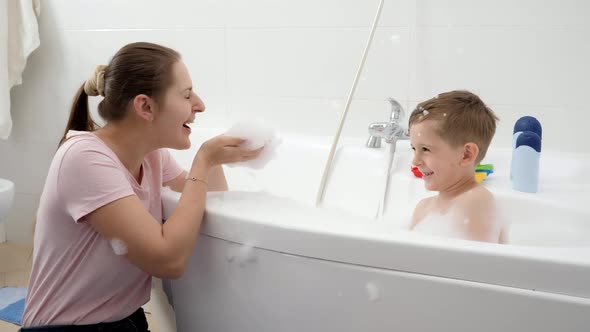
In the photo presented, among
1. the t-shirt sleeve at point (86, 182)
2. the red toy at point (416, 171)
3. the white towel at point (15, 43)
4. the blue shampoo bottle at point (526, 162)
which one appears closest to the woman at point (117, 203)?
the t-shirt sleeve at point (86, 182)

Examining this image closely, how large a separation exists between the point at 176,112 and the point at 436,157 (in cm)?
52

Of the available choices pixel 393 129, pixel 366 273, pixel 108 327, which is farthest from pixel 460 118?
pixel 108 327

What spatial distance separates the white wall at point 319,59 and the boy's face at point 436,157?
0.96 feet

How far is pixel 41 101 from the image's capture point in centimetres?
207

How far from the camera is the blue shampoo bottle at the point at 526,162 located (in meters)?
1.22

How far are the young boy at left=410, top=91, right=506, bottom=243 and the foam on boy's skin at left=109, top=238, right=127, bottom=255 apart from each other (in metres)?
0.58

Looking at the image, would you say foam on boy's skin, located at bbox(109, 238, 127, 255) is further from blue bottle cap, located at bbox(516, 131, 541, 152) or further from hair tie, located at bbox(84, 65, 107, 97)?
blue bottle cap, located at bbox(516, 131, 541, 152)

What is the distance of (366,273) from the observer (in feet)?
2.60

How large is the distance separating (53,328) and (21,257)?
52.5 inches

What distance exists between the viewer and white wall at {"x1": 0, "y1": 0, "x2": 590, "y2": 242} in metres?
1.39

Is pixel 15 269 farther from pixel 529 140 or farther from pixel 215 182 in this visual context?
pixel 529 140

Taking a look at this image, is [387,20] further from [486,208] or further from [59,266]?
[59,266]

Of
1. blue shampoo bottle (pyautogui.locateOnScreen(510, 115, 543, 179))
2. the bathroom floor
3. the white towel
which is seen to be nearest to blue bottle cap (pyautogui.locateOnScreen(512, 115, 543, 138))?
blue shampoo bottle (pyautogui.locateOnScreen(510, 115, 543, 179))

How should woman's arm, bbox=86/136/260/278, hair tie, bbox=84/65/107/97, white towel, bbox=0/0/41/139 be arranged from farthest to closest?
white towel, bbox=0/0/41/139
hair tie, bbox=84/65/107/97
woman's arm, bbox=86/136/260/278
